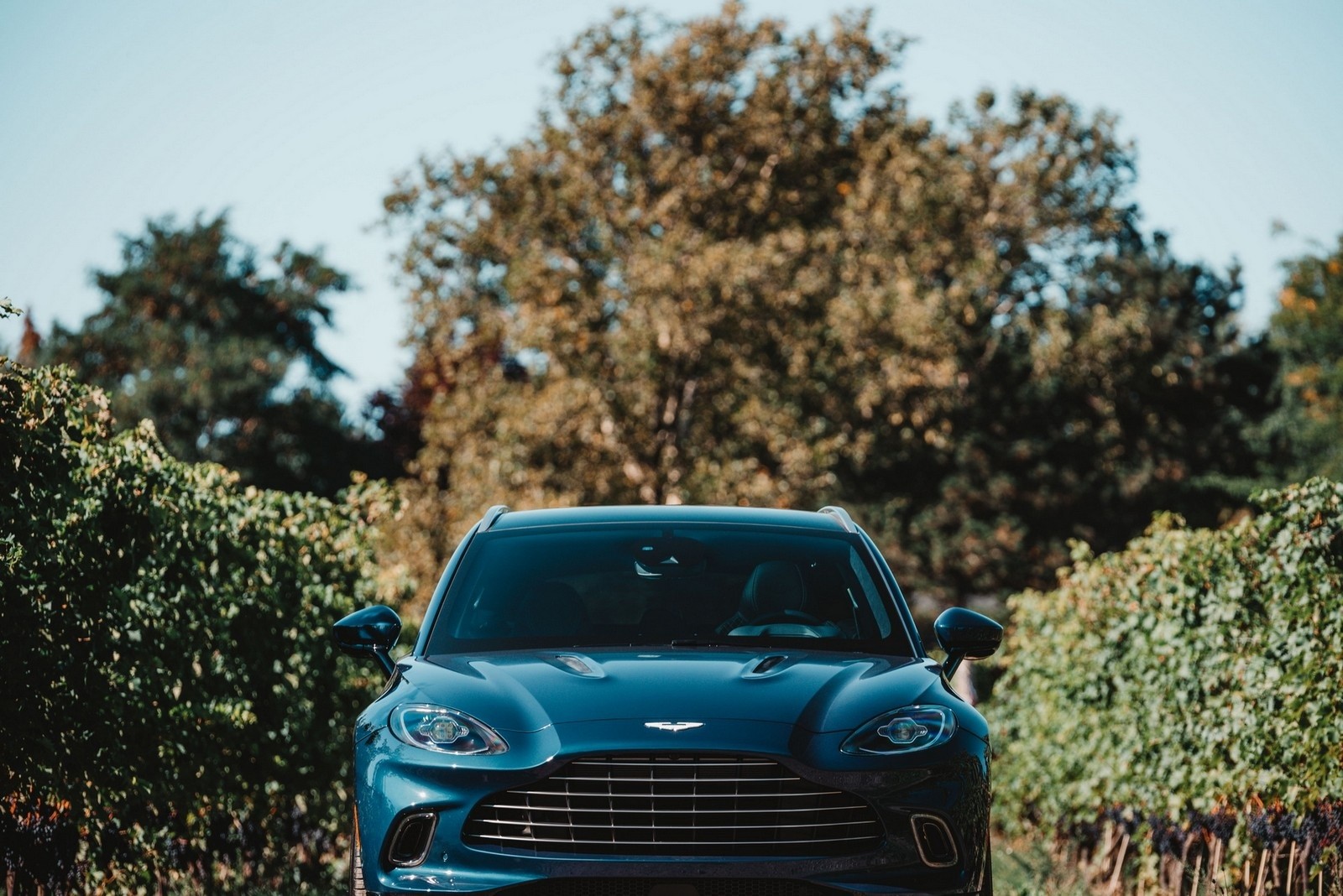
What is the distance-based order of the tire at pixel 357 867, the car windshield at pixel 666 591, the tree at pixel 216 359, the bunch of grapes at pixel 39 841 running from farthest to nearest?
the tree at pixel 216 359 < the bunch of grapes at pixel 39 841 < the car windshield at pixel 666 591 < the tire at pixel 357 867

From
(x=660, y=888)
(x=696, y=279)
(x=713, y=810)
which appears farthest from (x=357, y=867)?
(x=696, y=279)

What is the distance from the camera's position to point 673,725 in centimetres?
475

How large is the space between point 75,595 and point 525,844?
317 centimetres

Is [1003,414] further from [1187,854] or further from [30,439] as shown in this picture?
[30,439]

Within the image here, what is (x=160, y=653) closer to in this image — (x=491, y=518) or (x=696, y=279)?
(x=491, y=518)

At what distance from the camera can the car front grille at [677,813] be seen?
4.65 meters

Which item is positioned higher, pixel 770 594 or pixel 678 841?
pixel 770 594

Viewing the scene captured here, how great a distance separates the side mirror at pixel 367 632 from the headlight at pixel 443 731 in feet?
2.84

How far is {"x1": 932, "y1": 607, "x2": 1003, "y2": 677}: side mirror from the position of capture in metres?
5.98

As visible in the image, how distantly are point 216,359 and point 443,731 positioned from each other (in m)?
48.2

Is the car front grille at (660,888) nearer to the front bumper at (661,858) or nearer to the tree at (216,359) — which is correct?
the front bumper at (661,858)

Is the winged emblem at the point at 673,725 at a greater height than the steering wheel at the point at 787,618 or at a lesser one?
lesser

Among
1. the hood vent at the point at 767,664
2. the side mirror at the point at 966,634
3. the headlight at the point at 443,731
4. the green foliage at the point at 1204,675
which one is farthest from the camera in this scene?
the green foliage at the point at 1204,675

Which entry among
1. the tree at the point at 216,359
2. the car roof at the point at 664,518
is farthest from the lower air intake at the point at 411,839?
the tree at the point at 216,359
